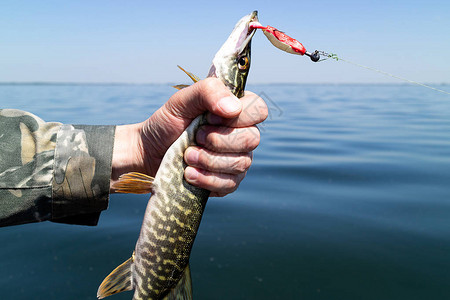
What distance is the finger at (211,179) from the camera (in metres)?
2.47

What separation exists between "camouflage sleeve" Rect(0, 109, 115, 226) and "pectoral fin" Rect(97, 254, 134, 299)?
0.57m

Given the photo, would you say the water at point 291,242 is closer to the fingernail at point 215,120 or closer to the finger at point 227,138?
the finger at point 227,138

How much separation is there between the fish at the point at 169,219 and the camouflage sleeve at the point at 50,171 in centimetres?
44

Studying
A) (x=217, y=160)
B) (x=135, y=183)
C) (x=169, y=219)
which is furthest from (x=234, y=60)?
(x=169, y=219)

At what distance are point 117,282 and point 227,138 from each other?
1307mm

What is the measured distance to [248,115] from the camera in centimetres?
256

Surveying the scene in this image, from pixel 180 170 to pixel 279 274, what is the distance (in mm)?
2246

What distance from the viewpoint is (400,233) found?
16.1 feet

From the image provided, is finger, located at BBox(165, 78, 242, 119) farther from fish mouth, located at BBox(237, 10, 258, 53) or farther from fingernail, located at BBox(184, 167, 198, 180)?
fingernail, located at BBox(184, 167, 198, 180)

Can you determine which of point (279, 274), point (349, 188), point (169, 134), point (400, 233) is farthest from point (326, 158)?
point (169, 134)

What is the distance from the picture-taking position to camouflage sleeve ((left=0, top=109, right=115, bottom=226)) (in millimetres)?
2627

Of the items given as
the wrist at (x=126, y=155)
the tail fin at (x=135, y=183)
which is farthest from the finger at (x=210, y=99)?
the wrist at (x=126, y=155)

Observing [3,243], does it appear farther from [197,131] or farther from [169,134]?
[197,131]

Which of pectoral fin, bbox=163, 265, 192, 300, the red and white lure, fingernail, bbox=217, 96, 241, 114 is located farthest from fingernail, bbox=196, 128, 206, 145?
pectoral fin, bbox=163, 265, 192, 300
